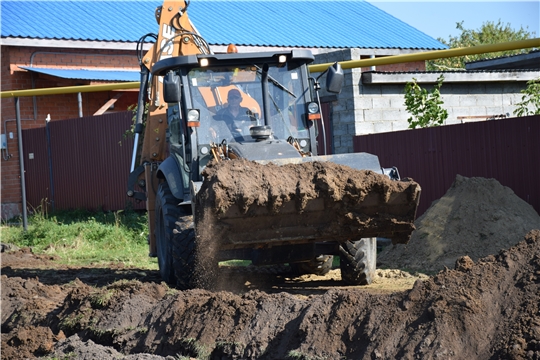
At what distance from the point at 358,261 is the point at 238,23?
17591mm

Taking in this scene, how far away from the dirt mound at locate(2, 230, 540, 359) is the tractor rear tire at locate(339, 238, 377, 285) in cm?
218

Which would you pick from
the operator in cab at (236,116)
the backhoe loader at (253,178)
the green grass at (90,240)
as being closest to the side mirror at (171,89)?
the backhoe loader at (253,178)

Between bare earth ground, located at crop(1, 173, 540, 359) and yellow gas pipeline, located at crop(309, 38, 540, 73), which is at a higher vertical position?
yellow gas pipeline, located at crop(309, 38, 540, 73)

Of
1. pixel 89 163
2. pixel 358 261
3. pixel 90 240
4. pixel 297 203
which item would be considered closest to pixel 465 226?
pixel 358 261

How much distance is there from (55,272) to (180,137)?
3.71 m

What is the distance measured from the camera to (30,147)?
2027 cm

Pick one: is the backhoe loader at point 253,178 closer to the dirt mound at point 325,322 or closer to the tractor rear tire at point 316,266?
the tractor rear tire at point 316,266

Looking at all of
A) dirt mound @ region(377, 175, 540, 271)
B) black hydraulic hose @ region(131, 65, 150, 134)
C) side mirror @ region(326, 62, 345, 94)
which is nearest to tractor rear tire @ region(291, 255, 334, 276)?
dirt mound @ region(377, 175, 540, 271)

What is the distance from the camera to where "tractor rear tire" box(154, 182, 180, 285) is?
845cm

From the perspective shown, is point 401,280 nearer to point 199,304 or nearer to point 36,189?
point 199,304

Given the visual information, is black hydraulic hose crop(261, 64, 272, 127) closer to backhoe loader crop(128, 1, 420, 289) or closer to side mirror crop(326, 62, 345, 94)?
backhoe loader crop(128, 1, 420, 289)

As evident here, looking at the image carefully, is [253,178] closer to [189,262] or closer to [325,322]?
[189,262]

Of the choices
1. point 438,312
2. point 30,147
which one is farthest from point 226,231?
point 30,147

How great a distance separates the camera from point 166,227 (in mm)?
8477
